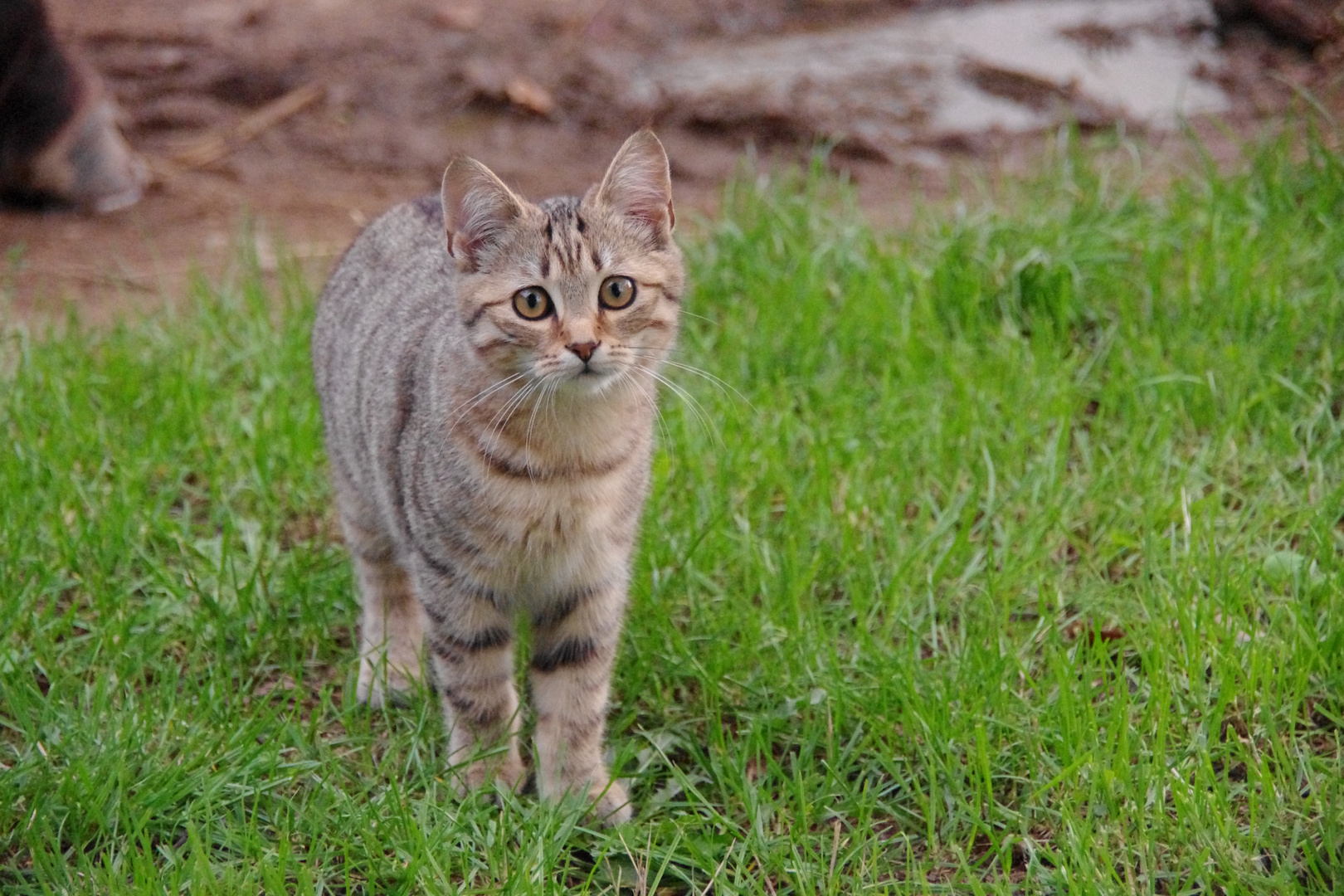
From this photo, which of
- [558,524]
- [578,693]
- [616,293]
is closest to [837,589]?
[578,693]

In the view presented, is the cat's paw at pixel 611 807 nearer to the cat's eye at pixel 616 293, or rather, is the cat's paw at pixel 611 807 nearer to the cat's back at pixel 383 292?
the cat's eye at pixel 616 293

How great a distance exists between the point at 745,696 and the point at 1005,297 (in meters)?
1.93

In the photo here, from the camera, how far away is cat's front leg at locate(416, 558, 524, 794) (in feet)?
9.93

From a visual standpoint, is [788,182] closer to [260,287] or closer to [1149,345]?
[1149,345]

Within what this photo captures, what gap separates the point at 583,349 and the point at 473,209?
43cm

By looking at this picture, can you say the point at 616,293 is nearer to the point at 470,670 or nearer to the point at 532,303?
the point at 532,303

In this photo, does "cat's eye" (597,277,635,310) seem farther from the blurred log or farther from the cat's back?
the blurred log

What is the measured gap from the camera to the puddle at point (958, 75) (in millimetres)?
6094

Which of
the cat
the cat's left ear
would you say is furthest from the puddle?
the cat

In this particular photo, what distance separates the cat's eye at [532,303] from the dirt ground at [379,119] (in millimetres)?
2520

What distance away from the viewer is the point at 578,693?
10.1 feet

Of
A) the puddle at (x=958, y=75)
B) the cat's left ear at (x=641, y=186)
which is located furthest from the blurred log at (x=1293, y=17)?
the cat's left ear at (x=641, y=186)

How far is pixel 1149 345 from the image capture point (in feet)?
13.9

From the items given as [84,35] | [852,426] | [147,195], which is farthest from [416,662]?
[84,35]
